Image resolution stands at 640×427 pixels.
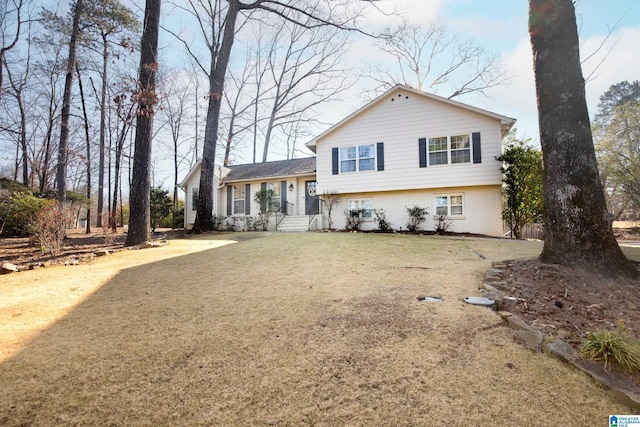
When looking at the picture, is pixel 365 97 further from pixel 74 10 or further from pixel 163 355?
pixel 163 355

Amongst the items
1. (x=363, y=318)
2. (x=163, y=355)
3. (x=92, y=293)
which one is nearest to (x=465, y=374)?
(x=363, y=318)

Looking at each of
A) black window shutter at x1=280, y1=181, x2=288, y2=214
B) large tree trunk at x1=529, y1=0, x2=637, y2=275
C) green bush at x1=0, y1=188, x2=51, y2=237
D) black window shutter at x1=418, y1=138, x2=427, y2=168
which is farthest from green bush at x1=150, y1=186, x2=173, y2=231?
large tree trunk at x1=529, y1=0, x2=637, y2=275

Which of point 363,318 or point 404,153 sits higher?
point 404,153

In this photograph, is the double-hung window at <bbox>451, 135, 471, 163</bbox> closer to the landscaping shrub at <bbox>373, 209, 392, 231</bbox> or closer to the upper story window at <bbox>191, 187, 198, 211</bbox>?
the landscaping shrub at <bbox>373, 209, 392, 231</bbox>

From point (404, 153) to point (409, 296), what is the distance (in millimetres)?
10120

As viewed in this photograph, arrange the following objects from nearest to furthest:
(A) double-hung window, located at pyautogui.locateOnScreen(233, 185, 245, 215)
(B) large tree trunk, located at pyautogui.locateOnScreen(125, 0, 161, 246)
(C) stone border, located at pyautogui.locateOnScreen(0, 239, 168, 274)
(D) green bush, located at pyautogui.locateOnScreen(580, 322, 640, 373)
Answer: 1. (D) green bush, located at pyautogui.locateOnScreen(580, 322, 640, 373)
2. (C) stone border, located at pyautogui.locateOnScreen(0, 239, 168, 274)
3. (B) large tree trunk, located at pyautogui.locateOnScreen(125, 0, 161, 246)
4. (A) double-hung window, located at pyautogui.locateOnScreen(233, 185, 245, 215)

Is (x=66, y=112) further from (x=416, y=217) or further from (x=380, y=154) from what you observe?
(x=416, y=217)

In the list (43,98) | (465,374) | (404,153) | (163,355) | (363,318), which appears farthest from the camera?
(43,98)

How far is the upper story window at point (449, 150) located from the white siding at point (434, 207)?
117cm

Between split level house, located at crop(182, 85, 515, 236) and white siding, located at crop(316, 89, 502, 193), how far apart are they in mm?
35

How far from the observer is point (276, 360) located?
7.27ft

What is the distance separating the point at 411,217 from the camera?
1263 centimetres

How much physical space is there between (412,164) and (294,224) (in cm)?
598

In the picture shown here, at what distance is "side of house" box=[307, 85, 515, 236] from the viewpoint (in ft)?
38.4
